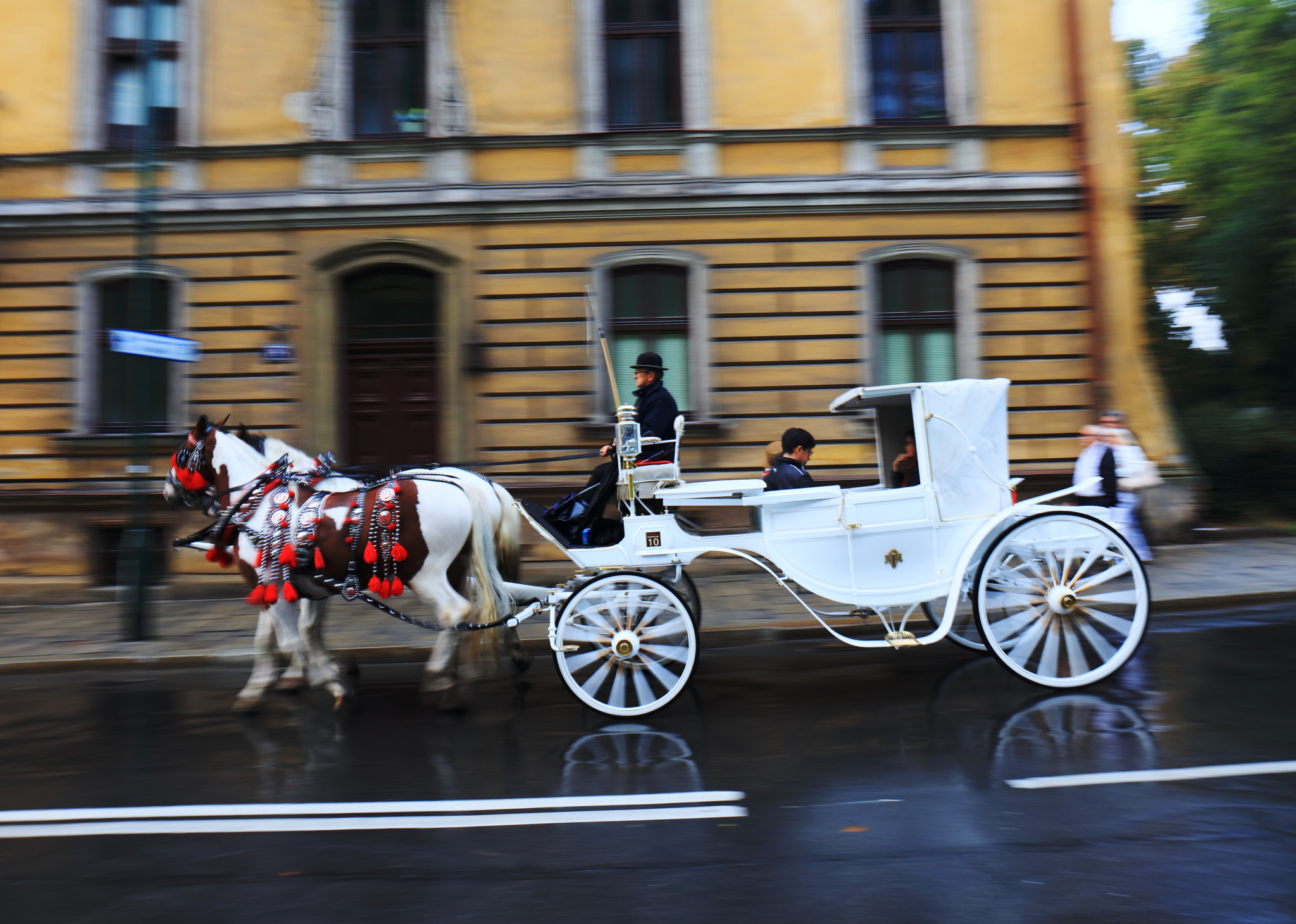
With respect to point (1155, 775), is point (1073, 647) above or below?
above

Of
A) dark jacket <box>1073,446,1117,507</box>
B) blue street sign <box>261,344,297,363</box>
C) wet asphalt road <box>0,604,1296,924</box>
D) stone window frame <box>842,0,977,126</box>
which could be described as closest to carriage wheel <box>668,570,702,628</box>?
wet asphalt road <box>0,604,1296,924</box>

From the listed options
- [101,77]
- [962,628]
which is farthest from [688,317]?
[101,77]

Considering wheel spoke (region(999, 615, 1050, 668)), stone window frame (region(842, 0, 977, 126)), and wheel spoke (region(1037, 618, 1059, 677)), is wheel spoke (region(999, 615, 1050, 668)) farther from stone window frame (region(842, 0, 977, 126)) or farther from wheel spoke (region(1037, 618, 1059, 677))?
stone window frame (region(842, 0, 977, 126))

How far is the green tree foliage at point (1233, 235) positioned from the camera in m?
13.7

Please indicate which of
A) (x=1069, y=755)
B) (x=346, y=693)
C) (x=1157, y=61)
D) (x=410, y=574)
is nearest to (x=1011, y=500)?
(x=1069, y=755)

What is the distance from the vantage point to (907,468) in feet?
20.0

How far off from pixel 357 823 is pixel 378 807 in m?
0.18

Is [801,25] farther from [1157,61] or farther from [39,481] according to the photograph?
[1157,61]

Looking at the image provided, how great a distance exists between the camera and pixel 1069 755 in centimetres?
446

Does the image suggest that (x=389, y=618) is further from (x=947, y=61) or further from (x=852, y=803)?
(x=947, y=61)

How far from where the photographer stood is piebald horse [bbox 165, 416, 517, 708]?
5719mm

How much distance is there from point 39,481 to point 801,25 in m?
11.0

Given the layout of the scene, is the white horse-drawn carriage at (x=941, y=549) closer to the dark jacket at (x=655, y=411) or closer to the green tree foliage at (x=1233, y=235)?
the dark jacket at (x=655, y=411)

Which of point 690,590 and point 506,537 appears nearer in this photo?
point 506,537
